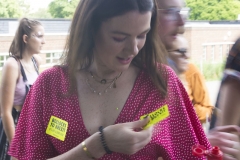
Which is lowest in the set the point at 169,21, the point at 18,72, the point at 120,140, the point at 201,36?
the point at 201,36

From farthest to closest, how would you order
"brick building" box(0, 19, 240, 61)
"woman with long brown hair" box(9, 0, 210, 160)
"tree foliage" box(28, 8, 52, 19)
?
"brick building" box(0, 19, 240, 61) → "tree foliage" box(28, 8, 52, 19) → "woman with long brown hair" box(9, 0, 210, 160)

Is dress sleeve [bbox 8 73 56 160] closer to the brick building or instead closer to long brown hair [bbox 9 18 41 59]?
long brown hair [bbox 9 18 41 59]

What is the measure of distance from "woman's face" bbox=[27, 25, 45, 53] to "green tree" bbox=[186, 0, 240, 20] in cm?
165

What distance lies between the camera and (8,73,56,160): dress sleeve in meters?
1.09

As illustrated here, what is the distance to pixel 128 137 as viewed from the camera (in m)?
0.92

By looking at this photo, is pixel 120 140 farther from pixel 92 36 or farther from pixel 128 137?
pixel 92 36

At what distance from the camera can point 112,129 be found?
3.10 feet

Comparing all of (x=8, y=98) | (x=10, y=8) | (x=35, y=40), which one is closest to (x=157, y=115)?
(x=8, y=98)

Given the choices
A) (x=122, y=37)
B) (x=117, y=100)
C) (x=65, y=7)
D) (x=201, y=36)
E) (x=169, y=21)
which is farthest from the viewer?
(x=201, y=36)

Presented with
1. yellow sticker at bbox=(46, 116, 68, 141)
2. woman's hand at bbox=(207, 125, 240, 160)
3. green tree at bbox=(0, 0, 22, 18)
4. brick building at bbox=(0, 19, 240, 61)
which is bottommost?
brick building at bbox=(0, 19, 240, 61)

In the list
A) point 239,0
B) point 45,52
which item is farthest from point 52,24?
point 239,0

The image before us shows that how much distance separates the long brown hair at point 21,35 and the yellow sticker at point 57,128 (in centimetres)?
138

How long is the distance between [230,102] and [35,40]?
1.78 meters

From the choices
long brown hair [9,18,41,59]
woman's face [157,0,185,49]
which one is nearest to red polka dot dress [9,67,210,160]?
woman's face [157,0,185,49]
